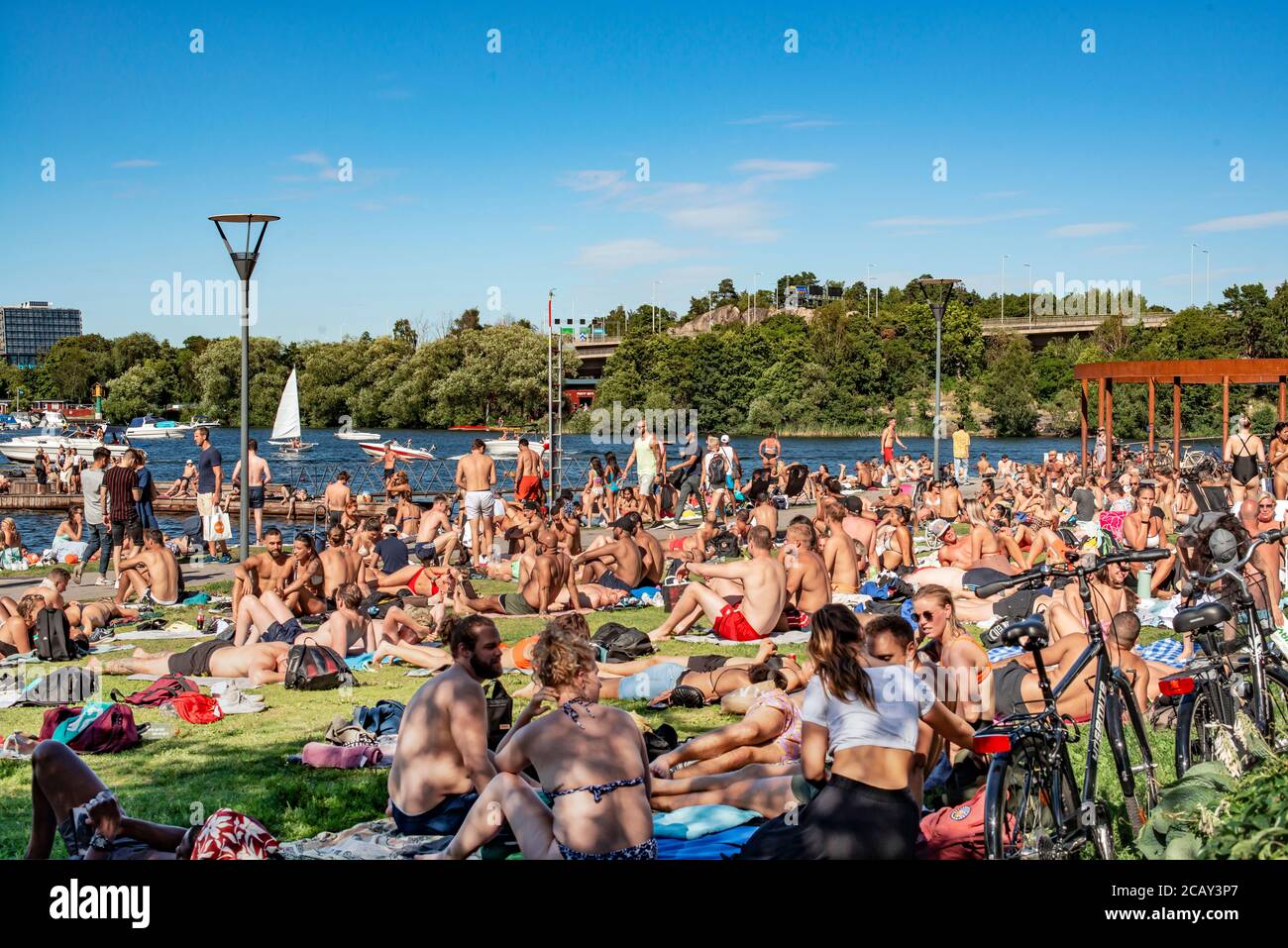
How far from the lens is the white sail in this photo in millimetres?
47844

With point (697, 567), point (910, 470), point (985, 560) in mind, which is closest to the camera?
point (697, 567)

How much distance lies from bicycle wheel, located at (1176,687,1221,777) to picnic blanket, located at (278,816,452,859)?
3.06 m

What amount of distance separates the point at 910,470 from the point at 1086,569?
22.3 m

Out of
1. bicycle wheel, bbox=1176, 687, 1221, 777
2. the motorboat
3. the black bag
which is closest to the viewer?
bicycle wheel, bbox=1176, 687, 1221, 777

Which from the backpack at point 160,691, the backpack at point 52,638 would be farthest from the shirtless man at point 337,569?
the backpack at point 160,691

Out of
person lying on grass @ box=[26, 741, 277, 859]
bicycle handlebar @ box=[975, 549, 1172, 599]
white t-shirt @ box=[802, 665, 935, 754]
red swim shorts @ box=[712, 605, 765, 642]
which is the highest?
bicycle handlebar @ box=[975, 549, 1172, 599]

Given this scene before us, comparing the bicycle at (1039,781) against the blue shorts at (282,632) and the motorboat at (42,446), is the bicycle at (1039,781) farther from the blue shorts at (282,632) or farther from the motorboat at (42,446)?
the motorboat at (42,446)

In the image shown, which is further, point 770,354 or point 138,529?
point 770,354

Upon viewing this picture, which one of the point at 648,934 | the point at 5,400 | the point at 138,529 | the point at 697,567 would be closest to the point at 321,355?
the point at 5,400

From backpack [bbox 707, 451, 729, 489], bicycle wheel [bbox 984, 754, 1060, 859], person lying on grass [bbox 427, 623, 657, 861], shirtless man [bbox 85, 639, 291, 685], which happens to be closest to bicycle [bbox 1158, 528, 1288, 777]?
bicycle wheel [bbox 984, 754, 1060, 859]

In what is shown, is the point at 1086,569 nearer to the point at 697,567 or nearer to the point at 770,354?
the point at 697,567

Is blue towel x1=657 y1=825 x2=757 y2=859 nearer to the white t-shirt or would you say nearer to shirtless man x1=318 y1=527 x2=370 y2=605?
the white t-shirt

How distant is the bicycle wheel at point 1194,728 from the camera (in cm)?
498

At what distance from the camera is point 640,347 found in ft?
302
